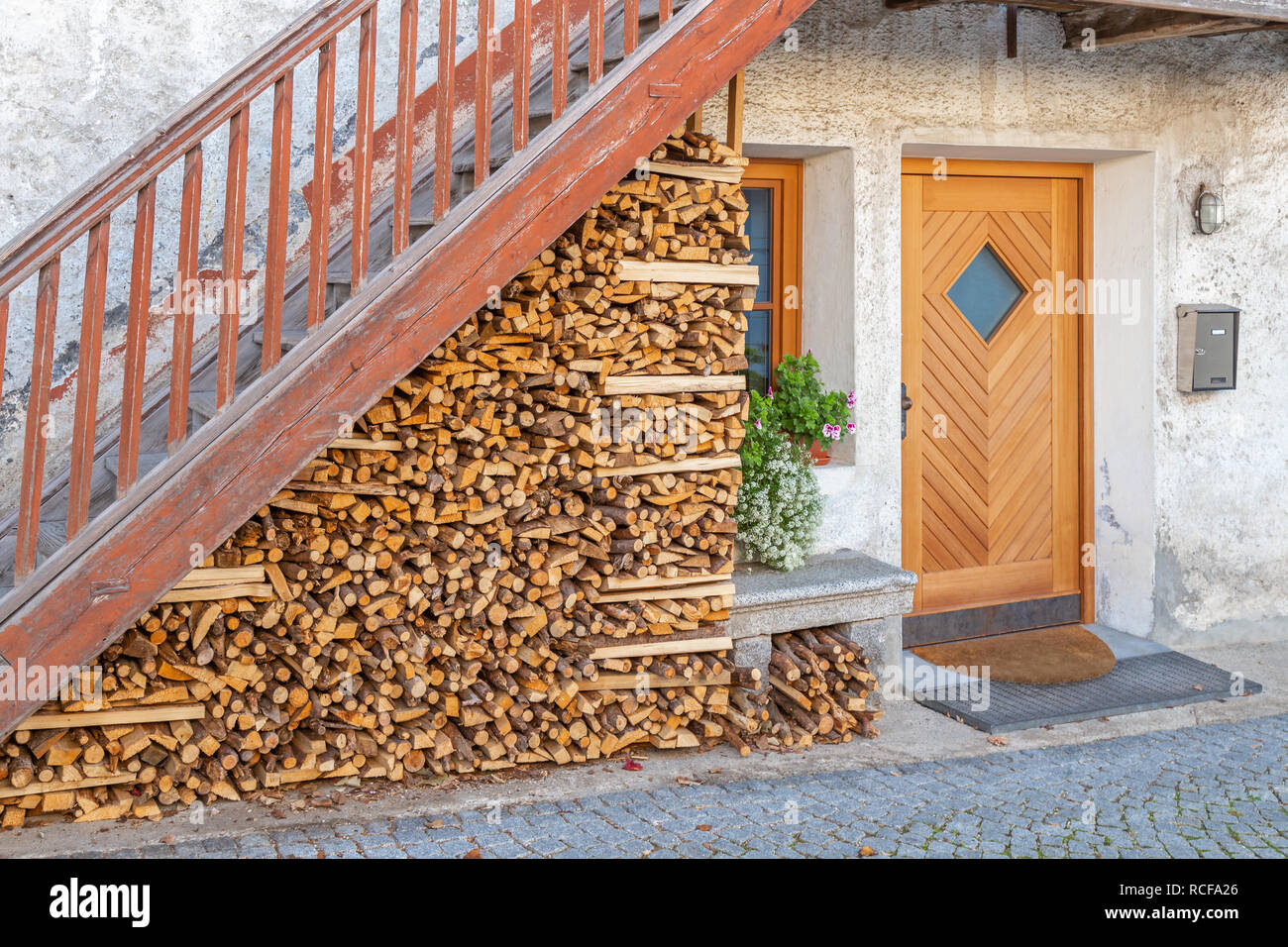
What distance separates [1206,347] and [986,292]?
122cm

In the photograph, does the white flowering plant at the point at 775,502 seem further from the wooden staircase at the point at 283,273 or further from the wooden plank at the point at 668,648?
the wooden staircase at the point at 283,273

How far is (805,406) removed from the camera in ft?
19.9

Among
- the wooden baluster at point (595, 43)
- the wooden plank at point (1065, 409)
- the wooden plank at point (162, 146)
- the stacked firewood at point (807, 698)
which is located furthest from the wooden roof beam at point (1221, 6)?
the wooden plank at point (162, 146)

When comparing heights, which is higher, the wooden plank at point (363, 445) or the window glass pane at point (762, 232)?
the window glass pane at point (762, 232)

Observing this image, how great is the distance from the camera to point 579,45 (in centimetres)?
574

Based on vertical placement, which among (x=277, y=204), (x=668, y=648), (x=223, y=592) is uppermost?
(x=277, y=204)

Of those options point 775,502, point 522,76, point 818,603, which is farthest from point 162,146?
point 818,603

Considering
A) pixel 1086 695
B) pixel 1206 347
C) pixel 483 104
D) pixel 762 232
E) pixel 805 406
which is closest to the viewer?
pixel 483 104

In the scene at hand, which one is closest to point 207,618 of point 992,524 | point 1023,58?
point 992,524

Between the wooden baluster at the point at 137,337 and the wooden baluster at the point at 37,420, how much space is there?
0.70 ft

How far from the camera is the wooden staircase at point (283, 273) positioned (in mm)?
3879

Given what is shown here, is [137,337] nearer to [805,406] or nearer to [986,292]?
[805,406]

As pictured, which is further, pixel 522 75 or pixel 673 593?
pixel 673 593

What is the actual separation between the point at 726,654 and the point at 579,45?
270 centimetres
